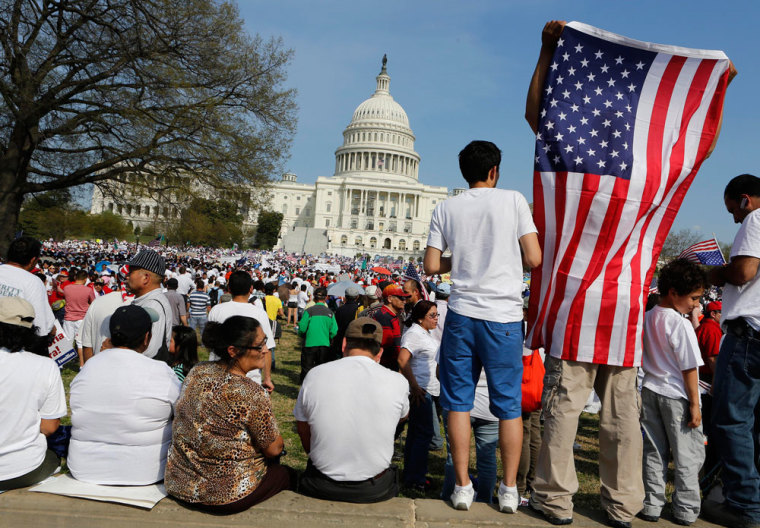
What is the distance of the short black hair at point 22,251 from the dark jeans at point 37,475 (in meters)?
2.29

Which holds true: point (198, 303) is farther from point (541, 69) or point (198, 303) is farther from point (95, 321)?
point (541, 69)

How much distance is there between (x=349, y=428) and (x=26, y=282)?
3163 mm

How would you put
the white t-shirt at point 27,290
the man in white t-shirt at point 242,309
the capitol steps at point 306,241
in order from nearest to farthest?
the white t-shirt at point 27,290 → the man in white t-shirt at point 242,309 → the capitol steps at point 306,241

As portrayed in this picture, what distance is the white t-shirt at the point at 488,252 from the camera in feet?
9.76

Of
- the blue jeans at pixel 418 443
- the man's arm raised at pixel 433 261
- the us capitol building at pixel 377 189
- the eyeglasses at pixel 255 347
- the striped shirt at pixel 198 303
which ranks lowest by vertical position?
the blue jeans at pixel 418 443

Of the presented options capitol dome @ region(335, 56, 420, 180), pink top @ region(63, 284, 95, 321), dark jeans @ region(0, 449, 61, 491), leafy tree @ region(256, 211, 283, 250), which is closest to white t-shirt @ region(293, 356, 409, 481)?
dark jeans @ region(0, 449, 61, 491)

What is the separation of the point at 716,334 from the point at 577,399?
3003mm

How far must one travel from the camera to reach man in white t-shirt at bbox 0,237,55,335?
4.48m

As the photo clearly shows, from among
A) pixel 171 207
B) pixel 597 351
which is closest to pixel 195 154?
pixel 171 207

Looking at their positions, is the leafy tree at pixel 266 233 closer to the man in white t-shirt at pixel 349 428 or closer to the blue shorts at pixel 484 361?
the man in white t-shirt at pixel 349 428

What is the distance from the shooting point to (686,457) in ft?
10.7

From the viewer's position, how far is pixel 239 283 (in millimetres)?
5215

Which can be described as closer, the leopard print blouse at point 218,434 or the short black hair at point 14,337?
the leopard print blouse at point 218,434

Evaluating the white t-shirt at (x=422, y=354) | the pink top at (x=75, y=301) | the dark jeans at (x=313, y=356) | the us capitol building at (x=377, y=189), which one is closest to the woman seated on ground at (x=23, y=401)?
the white t-shirt at (x=422, y=354)
